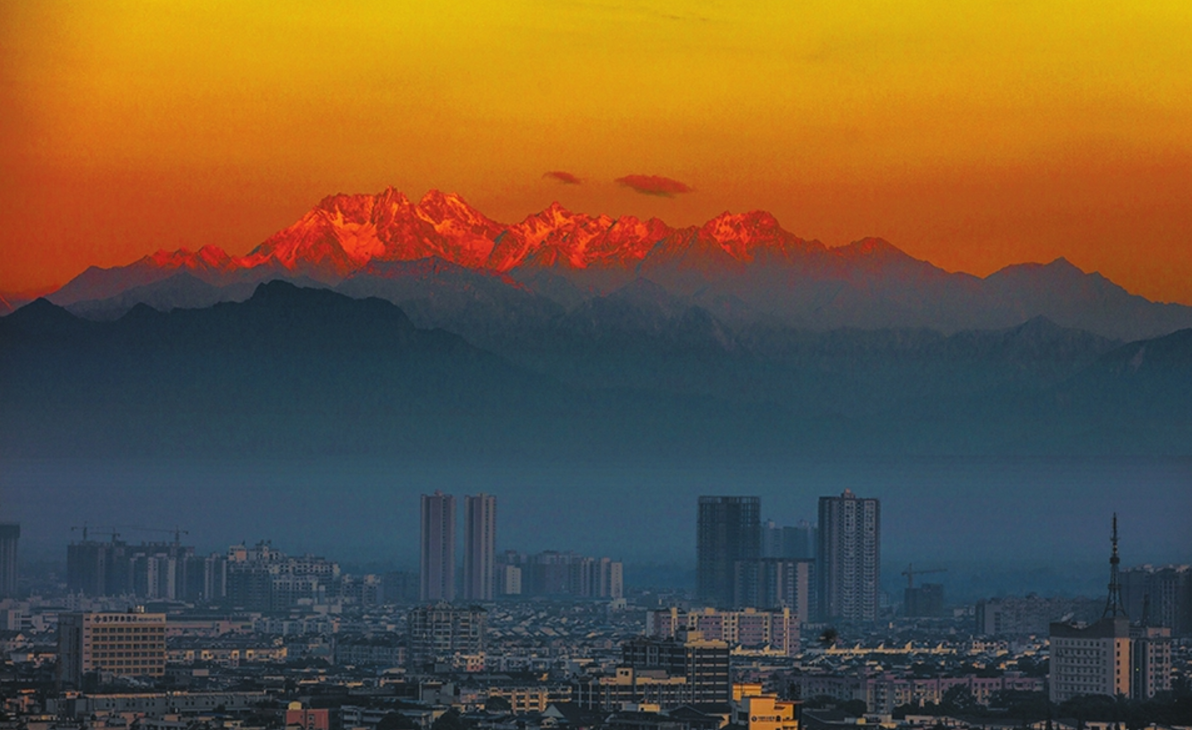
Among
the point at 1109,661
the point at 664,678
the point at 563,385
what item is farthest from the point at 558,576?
the point at 664,678

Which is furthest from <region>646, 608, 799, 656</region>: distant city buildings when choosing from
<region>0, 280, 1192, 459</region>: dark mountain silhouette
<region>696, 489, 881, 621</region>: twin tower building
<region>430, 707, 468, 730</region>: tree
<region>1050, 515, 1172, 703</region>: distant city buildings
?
<region>0, 280, 1192, 459</region>: dark mountain silhouette

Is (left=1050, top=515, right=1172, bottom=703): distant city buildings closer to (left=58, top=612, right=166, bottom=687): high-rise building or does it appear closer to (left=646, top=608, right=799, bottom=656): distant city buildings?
(left=646, top=608, right=799, bottom=656): distant city buildings

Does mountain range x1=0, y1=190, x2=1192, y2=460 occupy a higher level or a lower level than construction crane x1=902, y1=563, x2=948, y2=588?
higher

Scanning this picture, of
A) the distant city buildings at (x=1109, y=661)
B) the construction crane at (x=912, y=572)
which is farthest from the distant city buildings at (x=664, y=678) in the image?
the construction crane at (x=912, y=572)

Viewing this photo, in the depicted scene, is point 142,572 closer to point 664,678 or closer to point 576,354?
point 576,354

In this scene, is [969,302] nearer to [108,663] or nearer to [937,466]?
[937,466]
